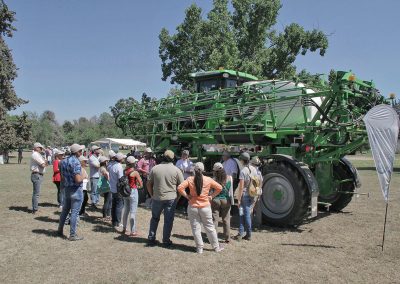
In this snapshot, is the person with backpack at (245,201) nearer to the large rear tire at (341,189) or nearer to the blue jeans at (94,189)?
the large rear tire at (341,189)

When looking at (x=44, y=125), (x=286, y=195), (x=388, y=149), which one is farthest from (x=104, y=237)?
(x=44, y=125)

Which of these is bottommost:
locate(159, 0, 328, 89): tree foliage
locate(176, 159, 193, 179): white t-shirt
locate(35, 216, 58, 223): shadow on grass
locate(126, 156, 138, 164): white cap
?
locate(35, 216, 58, 223): shadow on grass

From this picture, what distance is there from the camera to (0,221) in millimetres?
8539

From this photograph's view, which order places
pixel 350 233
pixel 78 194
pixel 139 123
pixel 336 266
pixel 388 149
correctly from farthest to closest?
1. pixel 139 123
2. pixel 350 233
3. pixel 78 194
4. pixel 388 149
5. pixel 336 266

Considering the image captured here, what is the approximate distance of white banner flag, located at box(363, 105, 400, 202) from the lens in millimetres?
6430

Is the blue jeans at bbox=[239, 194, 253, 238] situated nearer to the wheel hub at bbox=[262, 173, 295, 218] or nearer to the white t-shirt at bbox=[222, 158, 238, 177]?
the wheel hub at bbox=[262, 173, 295, 218]

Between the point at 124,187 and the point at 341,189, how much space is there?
228 inches

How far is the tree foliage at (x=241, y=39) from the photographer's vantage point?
27812 mm

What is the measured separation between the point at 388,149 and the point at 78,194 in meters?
5.61

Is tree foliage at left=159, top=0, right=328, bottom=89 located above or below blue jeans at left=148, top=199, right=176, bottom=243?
above

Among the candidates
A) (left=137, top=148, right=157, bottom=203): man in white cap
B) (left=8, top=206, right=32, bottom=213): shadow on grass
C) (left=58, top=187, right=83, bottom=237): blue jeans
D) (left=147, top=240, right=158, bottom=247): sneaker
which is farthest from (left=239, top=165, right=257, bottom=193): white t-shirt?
(left=8, top=206, right=32, bottom=213): shadow on grass

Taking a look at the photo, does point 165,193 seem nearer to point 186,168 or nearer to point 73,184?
point 73,184

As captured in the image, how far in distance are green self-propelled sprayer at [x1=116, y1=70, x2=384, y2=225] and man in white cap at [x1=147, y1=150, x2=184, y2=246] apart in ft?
8.46

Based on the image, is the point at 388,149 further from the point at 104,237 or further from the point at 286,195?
the point at 104,237
